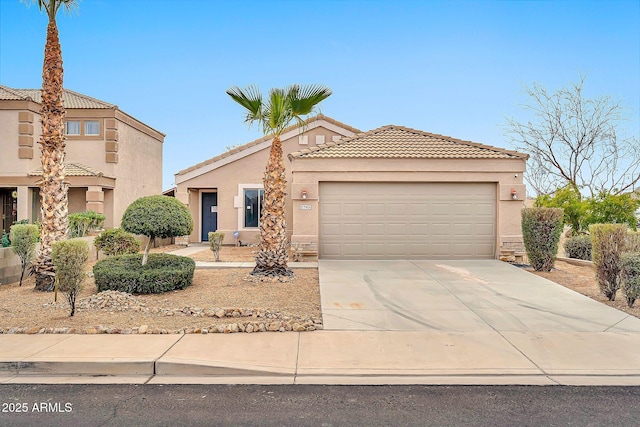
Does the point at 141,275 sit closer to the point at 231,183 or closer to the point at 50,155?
the point at 50,155

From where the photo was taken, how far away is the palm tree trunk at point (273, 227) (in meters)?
10.6

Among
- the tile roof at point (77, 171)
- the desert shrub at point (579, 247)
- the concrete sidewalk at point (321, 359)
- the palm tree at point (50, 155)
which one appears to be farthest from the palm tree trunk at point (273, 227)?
the tile roof at point (77, 171)

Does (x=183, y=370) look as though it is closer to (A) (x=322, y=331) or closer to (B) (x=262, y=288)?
(A) (x=322, y=331)

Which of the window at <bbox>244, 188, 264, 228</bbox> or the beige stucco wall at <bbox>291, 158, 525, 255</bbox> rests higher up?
the beige stucco wall at <bbox>291, 158, 525, 255</bbox>

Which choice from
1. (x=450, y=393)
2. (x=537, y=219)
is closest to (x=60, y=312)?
(x=450, y=393)

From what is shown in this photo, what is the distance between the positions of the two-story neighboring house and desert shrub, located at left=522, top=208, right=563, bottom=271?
18.4 meters

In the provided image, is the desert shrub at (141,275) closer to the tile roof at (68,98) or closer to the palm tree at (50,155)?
the palm tree at (50,155)

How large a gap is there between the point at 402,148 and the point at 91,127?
16.1m

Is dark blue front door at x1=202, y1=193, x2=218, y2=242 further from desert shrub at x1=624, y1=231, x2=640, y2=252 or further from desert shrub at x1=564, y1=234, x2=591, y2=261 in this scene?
desert shrub at x1=624, y1=231, x2=640, y2=252

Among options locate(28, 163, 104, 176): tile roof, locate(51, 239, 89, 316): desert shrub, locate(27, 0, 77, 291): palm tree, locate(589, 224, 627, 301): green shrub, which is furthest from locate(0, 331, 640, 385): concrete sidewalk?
locate(28, 163, 104, 176): tile roof

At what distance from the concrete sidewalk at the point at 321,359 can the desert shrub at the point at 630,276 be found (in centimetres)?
219

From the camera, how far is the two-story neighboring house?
807 inches

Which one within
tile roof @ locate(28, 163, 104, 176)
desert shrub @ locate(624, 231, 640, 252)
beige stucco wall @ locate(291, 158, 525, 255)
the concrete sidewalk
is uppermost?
tile roof @ locate(28, 163, 104, 176)

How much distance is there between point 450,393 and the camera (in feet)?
15.4
